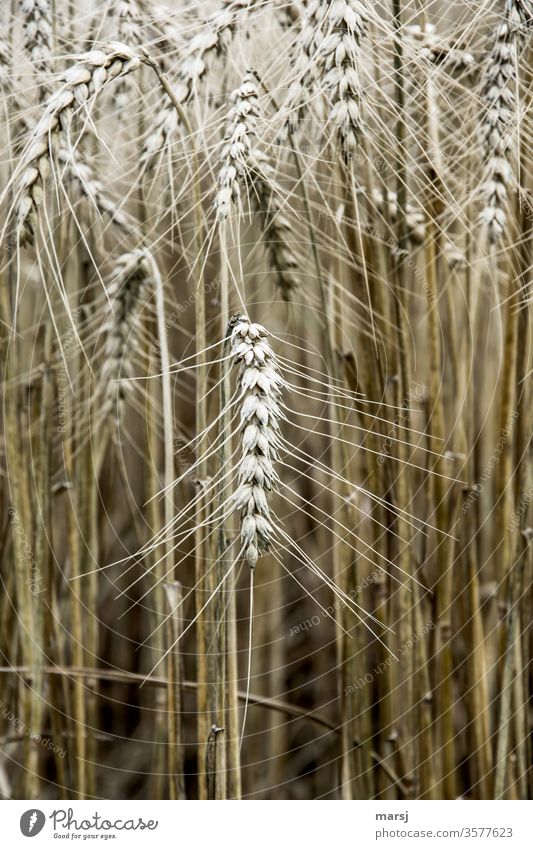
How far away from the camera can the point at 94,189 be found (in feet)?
2.22

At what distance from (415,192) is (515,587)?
45 cm

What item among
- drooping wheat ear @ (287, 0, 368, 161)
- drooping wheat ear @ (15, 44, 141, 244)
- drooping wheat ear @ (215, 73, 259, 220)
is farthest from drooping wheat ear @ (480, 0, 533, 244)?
drooping wheat ear @ (15, 44, 141, 244)

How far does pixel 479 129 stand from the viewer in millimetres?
687

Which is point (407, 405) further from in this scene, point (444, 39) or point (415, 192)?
point (444, 39)

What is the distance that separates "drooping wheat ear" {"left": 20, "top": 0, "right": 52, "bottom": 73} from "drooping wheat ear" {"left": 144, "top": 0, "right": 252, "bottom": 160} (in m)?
0.14

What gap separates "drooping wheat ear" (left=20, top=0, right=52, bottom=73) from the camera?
0.66m

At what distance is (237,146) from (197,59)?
5.0 inches

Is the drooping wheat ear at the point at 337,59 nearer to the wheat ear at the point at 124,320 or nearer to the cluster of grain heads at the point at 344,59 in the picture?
the cluster of grain heads at the point at 344,59

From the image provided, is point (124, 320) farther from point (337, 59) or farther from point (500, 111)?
point (500, 111)
